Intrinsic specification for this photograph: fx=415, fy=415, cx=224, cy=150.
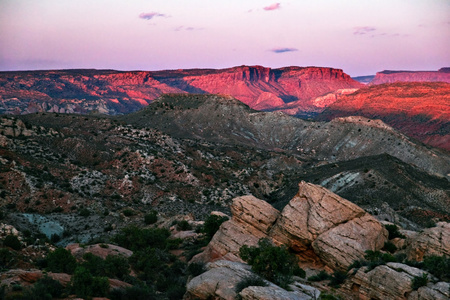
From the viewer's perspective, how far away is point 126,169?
2744 inches

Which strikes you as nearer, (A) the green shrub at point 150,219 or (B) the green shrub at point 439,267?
(B) the green shrub at point 439,267

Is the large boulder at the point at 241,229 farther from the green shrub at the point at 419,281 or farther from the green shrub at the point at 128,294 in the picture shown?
the green shrub at the point at 419,281

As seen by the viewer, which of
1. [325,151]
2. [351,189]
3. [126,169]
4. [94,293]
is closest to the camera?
[94,293]

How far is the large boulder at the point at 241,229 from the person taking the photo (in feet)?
A: 105

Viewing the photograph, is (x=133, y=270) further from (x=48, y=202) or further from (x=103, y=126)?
(x=103, y=126)

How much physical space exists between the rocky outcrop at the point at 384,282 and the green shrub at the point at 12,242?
82.3 ft

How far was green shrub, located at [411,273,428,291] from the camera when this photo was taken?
1936 cm

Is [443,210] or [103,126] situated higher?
[103,126]

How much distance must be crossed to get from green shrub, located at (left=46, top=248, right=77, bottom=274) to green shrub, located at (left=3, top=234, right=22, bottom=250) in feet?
14.7

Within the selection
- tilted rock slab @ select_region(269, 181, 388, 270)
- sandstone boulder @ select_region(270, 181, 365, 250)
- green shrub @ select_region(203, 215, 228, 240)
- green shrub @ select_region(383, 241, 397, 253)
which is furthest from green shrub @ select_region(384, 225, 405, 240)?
green shrub @ select_region(203, 215, 228, 240)

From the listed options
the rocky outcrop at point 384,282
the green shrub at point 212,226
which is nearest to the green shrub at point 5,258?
the green shrub at point 212,226

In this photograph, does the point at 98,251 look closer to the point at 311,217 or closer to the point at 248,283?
the point at 311,217

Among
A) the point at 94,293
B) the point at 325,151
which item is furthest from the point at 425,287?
the point at 325,151

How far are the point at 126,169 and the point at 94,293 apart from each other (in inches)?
1892
